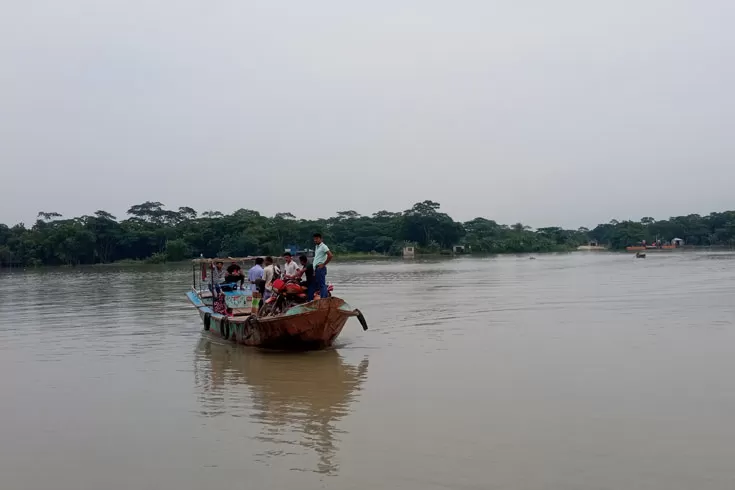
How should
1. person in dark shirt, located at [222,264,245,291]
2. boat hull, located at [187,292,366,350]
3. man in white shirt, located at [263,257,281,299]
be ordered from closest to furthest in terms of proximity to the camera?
boat hull, located at [187,292,366,350] < man in white shirt, located at [263,257,281,299] < person in dark shirt, located at [222,264,245,291]

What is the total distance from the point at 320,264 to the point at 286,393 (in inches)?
121

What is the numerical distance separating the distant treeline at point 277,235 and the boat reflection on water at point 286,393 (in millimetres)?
52010

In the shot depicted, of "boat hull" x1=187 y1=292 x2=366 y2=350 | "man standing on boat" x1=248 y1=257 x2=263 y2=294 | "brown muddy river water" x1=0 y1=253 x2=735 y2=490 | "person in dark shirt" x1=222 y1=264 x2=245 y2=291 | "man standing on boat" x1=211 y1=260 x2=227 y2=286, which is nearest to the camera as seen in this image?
"brown muddy river water" x1=0 y1=253 x2=735 y2=490

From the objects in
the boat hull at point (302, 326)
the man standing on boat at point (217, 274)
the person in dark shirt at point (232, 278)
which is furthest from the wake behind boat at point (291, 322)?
the man standing on boat at point (217, 274)

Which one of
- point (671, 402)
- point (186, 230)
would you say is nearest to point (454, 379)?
point (671, 402)

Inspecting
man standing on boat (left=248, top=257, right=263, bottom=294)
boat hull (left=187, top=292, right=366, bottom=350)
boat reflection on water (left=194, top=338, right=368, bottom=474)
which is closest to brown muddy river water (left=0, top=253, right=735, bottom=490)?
boat reflection on water (left=194, top=338, right=368, bottom=474)

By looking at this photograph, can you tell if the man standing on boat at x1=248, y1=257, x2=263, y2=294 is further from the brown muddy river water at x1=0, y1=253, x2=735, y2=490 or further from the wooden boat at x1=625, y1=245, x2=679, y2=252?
the wooden boat at x1=625, y1=245, x2=679, y2=252

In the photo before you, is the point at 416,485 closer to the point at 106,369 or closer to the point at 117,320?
the point at 106,369

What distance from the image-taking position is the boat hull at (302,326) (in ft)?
36.2

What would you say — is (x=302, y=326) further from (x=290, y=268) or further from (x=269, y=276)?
(x=269, y=276)

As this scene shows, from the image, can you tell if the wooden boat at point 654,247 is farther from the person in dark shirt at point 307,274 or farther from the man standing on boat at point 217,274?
Result: the person in dark shirt at point 307,274

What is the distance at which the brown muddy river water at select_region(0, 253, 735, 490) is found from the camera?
5.64 m

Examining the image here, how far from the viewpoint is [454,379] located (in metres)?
9.17

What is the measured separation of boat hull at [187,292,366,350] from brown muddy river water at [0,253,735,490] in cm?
34
